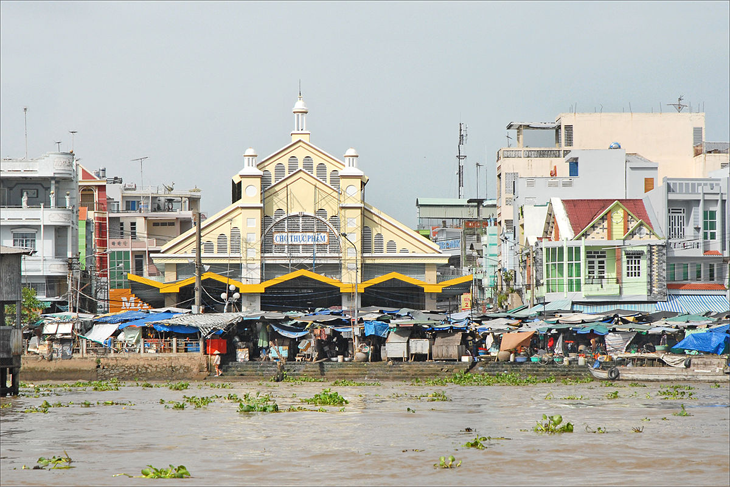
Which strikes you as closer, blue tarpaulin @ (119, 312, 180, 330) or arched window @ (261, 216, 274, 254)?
blue tarpaulin @ (119, 312, 180, 330)

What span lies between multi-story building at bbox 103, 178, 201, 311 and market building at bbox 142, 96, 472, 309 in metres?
14.0

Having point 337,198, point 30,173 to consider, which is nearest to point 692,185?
point 337,198

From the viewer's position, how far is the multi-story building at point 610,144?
72000mm

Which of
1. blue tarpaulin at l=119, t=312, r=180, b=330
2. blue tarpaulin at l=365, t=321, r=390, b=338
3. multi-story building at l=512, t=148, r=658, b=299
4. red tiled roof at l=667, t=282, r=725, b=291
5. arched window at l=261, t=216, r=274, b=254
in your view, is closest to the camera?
blue tarpaulin at l=119, t=312, r=180, b=330

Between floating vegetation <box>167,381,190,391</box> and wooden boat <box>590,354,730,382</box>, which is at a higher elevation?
wooden boat <box>590,354,730,382</box>

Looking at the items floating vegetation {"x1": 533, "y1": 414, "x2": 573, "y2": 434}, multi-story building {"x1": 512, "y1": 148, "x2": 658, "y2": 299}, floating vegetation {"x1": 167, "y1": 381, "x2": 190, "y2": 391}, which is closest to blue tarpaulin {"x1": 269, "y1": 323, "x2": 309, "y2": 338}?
floating vegetation {"x1": 167, "y1": 381, "x2": 190, "y2": 391}

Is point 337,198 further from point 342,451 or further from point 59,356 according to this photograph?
point 342,451

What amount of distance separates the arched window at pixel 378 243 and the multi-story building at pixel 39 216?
19.1m

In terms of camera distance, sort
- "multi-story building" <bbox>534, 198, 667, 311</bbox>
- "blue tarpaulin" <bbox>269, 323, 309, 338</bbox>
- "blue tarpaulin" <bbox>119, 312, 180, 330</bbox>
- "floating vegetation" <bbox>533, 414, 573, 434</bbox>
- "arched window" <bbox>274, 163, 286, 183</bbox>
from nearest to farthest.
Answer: "floating vegetation" <bbox>533, 414, 573, 434</bbox>, "blue tarpaulin" <bbox>119, 312, 180, 330</bbox>, "blue tarpaulin" <bbox>269, 323, 309, 338</bbox>, "multi-story building" <bbox>534, 198, 667, 311</bbox>, "arched window" <bbox>274, 163, 286, 183</bbox>

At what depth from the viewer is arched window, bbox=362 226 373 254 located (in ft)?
211

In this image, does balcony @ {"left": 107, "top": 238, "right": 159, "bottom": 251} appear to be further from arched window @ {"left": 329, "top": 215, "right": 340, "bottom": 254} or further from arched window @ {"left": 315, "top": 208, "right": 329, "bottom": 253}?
arched window @ {"left": 329, "top": 215, "right": 340, "bottom": 254}

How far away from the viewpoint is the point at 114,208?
8519 cm

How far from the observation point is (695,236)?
53.2 metres

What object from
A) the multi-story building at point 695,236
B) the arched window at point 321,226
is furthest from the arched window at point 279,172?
the multi-story building at point 695,236
